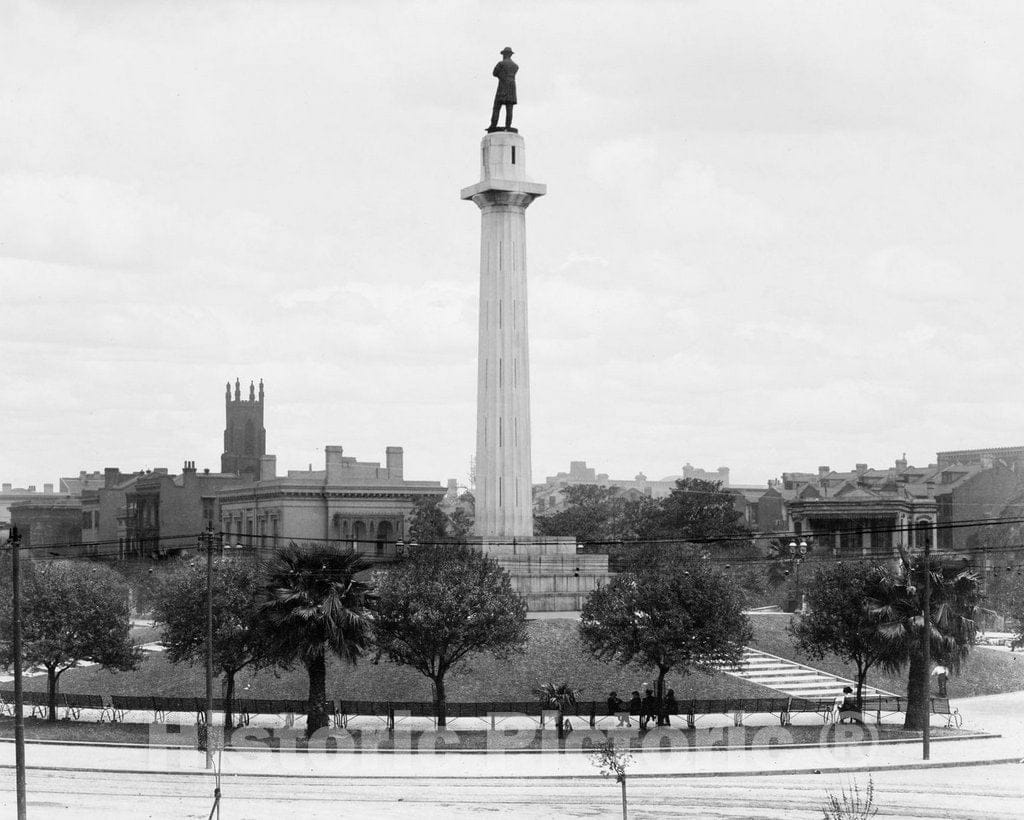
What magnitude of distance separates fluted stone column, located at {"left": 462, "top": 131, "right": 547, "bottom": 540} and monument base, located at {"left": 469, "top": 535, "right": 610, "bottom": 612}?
1.80ft

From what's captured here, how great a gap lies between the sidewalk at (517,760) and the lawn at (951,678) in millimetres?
14552

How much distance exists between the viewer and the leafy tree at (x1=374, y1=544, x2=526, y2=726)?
56938 millimetres

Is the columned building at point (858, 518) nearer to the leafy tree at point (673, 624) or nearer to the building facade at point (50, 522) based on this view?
the leafy tree at point (673, 624)

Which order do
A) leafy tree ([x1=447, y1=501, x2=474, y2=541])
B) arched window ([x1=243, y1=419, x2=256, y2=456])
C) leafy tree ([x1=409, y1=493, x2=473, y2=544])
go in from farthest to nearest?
1. arched window ([x1=243, y1=419, x2=256, y2=456])
2. leafy tree ([x1=447, y1=501, x2=474, y2=541])
3. leafy tree ([x1=409, y1=493, x2=473, y2=544])

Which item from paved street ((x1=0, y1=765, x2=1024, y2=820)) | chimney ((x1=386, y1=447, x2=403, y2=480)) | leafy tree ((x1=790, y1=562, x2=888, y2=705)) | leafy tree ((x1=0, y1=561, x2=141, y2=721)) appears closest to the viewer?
paved street ((x1=0, y1=765, x2=1024, y2=820))

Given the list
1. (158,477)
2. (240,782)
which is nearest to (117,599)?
(240,782)

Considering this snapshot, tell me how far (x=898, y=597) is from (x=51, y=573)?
28726 millimetres

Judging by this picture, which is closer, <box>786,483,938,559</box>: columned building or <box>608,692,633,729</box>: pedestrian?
<box>608,692,633,729</box>: pedestrian

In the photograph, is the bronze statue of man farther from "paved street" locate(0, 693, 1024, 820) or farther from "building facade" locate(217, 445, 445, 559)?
"building facade" locate(217, 445, 445, 559)

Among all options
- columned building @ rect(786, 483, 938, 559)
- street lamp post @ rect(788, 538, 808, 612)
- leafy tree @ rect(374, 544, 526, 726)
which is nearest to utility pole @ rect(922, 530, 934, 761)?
leafy tree @ rect(374, 544, 526, 726)

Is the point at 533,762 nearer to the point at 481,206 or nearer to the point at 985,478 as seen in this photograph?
the point at 481,206

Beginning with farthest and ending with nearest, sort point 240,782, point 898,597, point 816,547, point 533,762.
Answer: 1. point 816,547
2. point 898,597
3. point 533,762
4. point 240,782

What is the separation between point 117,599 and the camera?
61438 mm

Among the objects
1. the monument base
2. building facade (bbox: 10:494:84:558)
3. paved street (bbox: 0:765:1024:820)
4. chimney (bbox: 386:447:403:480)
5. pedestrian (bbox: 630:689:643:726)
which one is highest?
chimney (bbox: 386:447:403:480)
